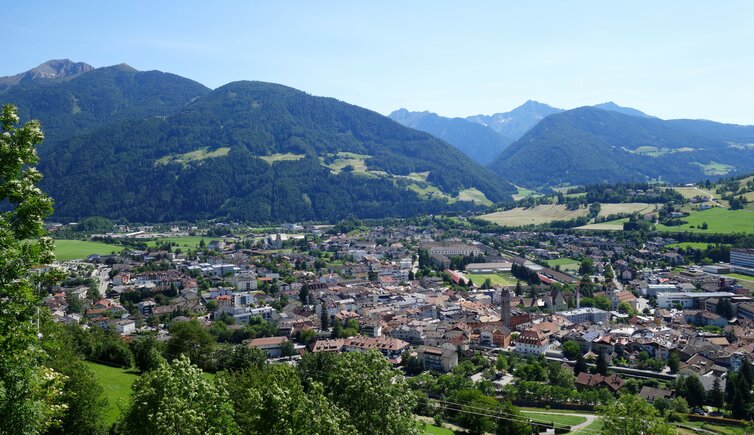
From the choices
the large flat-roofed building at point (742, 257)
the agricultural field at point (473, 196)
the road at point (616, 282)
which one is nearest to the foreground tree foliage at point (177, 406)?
the road at point (616, 282)

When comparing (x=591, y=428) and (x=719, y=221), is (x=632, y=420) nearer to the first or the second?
(x=591, y=428)

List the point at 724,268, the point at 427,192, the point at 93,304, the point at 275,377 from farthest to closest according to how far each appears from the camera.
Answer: the point at 427,192 < the point at 724,268 < the point at 93,304 < the point at 275,377

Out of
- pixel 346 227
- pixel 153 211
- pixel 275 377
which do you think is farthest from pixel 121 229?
pixel 275 377

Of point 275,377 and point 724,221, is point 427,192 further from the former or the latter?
point 275,377

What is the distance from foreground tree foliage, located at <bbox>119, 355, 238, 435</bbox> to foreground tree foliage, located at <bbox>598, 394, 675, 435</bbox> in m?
10.5

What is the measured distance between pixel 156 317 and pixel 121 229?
85710 millimetres

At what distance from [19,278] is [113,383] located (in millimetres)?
17924

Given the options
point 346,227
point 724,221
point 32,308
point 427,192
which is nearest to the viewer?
point 32,308

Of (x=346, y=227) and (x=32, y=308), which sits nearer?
(x=32, y=308)

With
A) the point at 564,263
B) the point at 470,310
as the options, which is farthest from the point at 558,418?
the point at 564,263

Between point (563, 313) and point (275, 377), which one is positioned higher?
point (275, 377)

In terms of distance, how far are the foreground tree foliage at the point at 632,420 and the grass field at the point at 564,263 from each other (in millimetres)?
65377

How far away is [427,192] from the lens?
171m

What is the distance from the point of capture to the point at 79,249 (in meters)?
90.4
